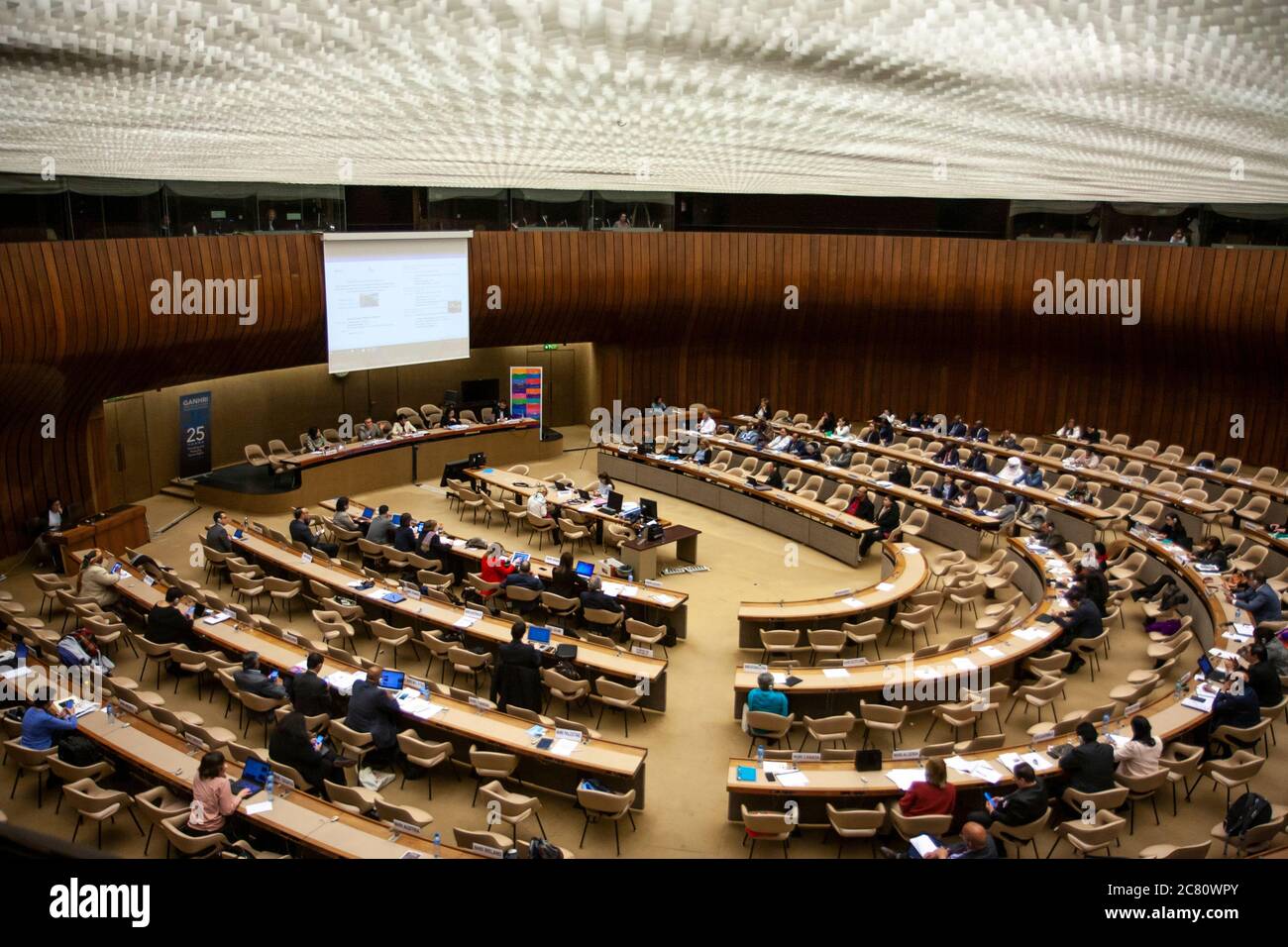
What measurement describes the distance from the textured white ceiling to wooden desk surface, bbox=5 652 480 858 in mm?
5118

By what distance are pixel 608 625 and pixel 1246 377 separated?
53.0 feet

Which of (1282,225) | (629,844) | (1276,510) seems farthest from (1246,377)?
(629,844)

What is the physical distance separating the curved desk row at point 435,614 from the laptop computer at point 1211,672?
18.6 ft

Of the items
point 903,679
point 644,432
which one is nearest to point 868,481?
point 644,432

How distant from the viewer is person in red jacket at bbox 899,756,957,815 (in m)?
7.30

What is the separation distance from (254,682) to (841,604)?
22.5ft

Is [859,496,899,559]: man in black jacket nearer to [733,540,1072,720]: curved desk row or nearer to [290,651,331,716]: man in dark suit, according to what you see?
[733,540,1072,720]: curved desk row

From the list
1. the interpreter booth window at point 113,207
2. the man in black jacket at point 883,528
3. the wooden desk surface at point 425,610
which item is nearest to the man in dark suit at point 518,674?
the wooden desk surface at point 425,610

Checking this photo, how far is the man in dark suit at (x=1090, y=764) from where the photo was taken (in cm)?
768

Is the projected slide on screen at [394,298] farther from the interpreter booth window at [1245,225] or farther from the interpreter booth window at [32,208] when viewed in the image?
the interpreter booth window at [1245,225]

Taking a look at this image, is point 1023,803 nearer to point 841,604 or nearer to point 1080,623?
point 1080,623

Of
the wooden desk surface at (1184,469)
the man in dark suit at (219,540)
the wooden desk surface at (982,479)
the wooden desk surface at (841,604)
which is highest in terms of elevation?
the wooden desk surface at (1184,469)

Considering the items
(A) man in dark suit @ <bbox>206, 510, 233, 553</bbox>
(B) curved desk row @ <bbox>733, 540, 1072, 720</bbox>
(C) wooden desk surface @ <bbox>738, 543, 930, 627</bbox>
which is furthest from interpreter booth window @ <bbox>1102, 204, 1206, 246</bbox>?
(A) man in dark suit @ <bbox>206, 510, 233, 553</bbox>

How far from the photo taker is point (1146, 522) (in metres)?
14.9
